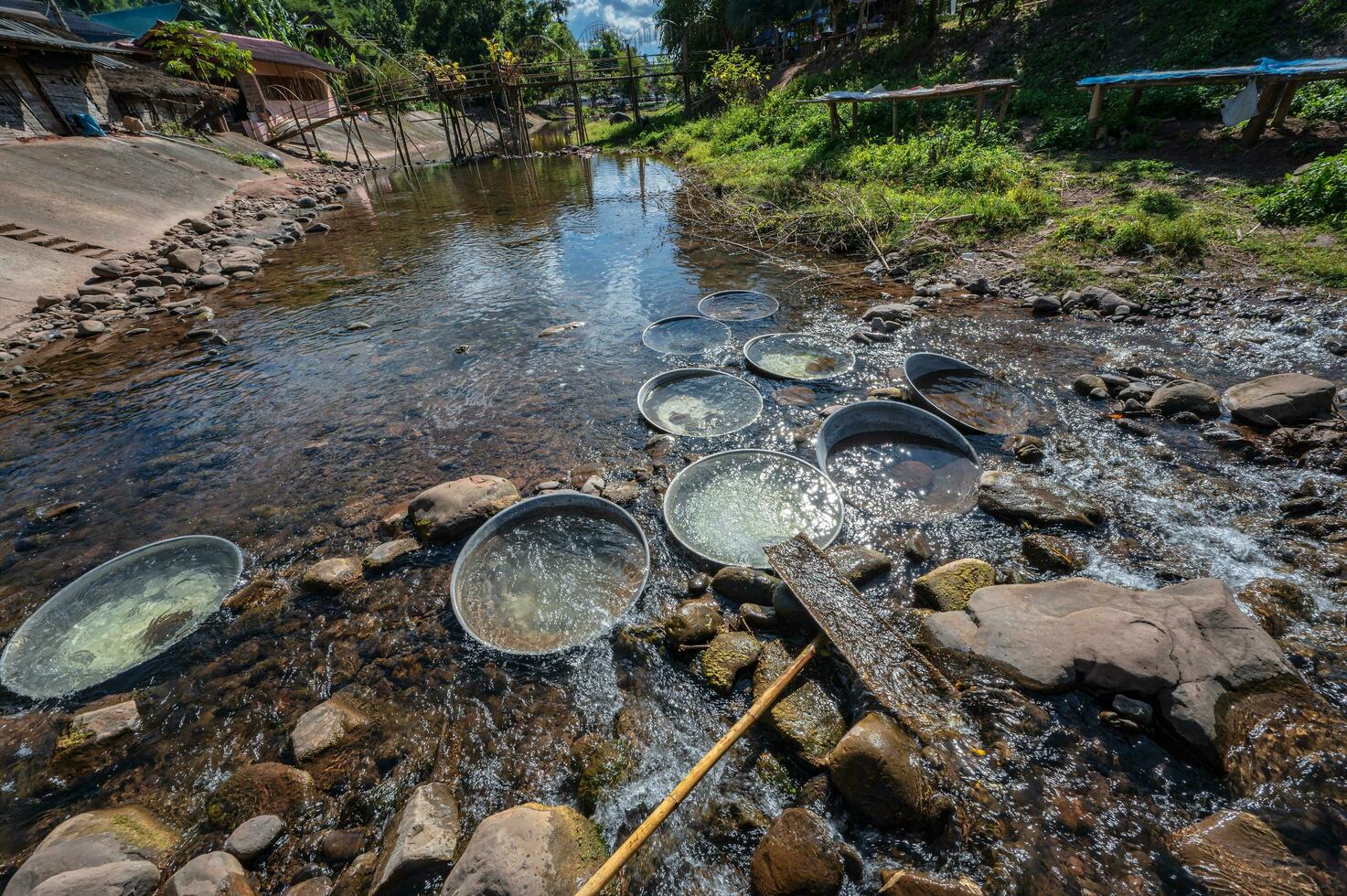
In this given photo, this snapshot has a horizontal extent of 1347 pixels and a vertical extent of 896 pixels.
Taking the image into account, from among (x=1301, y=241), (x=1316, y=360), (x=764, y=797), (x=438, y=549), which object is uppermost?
(x=1301, y=241)

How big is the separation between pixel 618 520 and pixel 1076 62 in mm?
20199

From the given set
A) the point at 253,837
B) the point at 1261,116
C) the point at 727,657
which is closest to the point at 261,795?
the point at 253,837

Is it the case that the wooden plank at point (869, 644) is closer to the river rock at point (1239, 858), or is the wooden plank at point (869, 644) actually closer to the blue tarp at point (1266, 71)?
the river rock at point (1239, 858)

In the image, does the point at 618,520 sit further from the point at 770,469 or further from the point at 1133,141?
the point at 1133,141

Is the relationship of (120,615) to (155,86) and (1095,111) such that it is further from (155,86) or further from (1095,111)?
(155,86)

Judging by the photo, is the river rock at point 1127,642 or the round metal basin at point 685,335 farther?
the round metal basin at point 685,335

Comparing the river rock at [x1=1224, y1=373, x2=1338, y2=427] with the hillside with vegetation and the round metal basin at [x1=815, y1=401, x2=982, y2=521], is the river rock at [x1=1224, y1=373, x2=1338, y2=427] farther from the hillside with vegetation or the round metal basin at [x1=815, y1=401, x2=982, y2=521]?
the hillside with vegetation

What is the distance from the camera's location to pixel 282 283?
10758 millimetres

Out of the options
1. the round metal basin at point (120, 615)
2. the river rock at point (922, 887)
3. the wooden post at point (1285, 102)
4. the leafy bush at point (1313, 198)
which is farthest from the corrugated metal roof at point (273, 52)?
the leafy bush at point (1313, 198)

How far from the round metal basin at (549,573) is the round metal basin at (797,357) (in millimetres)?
3143

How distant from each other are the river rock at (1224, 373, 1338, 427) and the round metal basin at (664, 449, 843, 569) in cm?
386

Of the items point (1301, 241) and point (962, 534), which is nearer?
point (962, 534)

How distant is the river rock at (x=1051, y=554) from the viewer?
11.6 feet

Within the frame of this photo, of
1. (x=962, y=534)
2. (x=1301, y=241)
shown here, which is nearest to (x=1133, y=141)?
(x=1301, y=241)
